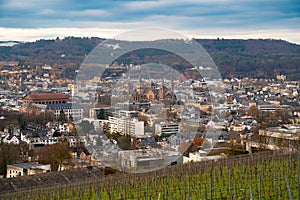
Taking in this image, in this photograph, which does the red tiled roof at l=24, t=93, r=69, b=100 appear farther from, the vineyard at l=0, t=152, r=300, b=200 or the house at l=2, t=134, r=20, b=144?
the vineyard at l=0, t=152, r=300, b=200

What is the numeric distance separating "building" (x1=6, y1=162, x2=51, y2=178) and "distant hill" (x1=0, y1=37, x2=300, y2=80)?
92.0 feet

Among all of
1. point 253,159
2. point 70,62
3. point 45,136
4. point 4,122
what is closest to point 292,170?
point 253,159

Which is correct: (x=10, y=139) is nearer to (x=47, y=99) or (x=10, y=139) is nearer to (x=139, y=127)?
(x=139, y=127)

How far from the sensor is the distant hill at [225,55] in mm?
47625

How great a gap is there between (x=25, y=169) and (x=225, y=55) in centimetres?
3787

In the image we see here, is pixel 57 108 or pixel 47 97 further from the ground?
pixel 47 97

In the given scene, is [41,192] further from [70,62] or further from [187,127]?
[70,62]

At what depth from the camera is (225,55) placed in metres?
50.6

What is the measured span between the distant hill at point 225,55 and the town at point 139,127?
8087 mm

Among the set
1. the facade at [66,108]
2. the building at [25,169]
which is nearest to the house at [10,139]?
the building at [25,169]

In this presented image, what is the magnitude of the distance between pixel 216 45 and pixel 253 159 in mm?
44489

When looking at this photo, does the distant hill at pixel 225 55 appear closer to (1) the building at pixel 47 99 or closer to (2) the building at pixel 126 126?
(1) the building at pixel 47 99

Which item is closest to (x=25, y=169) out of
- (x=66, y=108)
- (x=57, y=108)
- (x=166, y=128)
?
(x=166, y=128)

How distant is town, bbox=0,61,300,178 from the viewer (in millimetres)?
14683
